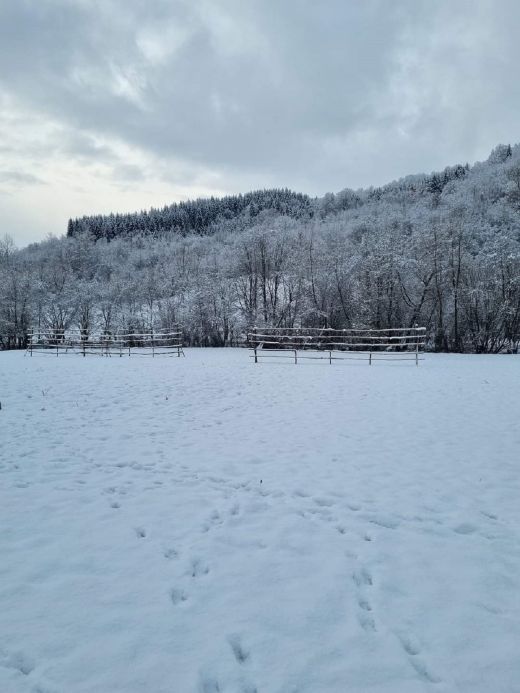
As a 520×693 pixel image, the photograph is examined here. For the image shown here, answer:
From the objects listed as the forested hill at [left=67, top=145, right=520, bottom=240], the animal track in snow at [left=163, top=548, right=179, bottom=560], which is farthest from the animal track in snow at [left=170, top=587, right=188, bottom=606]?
the forested hill at [left=67, top=145, right=520, bottom=240]

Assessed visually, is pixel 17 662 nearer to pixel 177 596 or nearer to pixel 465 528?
pixel 177 596

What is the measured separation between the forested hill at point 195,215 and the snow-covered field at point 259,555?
92.8m

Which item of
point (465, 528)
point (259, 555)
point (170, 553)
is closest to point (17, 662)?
point (170, 553)

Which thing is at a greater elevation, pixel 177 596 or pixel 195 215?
pixel 195 215

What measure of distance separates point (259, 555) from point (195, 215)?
4426 inches

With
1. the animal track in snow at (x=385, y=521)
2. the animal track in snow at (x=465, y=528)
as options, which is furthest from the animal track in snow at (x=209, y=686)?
the animal track in snow at (x=465, y=528)

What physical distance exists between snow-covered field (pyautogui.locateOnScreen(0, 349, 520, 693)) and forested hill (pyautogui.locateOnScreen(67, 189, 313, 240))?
92.8 metres

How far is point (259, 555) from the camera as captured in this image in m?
3.27

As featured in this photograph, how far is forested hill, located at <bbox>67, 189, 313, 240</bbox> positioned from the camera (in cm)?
9788

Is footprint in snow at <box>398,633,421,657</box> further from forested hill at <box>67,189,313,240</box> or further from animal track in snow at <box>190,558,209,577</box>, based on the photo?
forested hill at <box>67,189,313,240</box>

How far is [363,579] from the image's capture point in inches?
117

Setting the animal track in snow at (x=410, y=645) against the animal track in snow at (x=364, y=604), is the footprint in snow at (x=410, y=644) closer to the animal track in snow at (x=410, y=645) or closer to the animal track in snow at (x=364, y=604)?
the animal track in snow at (x=410, y=645)

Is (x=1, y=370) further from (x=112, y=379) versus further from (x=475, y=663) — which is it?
(x=475, y=663)

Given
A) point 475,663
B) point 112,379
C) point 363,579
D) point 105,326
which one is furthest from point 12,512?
point 105,326
